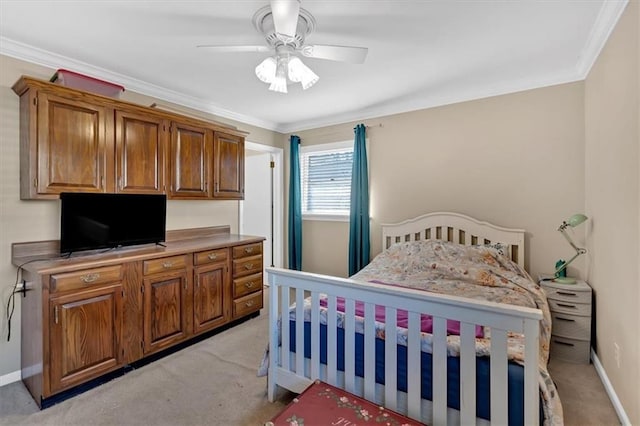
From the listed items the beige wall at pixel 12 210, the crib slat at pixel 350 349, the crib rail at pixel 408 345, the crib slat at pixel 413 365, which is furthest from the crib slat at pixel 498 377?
the beige wall at pixel 12 210

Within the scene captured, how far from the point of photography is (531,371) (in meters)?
1.22

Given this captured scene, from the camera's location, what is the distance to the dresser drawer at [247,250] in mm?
3205

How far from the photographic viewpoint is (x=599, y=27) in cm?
207

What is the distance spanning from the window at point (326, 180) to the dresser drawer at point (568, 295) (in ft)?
7.84

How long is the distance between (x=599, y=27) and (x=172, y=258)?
3677 millimetres

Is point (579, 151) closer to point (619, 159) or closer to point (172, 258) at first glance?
point (619, 159)

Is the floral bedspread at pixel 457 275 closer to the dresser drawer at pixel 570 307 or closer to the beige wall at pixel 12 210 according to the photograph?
the dresser drawer at pixel 570 307

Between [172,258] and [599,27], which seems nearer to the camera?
[599,27]

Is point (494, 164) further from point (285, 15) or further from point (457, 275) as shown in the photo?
point (285, 15)

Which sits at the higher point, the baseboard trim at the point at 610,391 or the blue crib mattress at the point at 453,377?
the blue crib mattress at the point at 453,377

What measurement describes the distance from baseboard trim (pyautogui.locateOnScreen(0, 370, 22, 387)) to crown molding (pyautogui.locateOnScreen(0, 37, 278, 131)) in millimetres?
2373

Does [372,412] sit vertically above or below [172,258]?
below

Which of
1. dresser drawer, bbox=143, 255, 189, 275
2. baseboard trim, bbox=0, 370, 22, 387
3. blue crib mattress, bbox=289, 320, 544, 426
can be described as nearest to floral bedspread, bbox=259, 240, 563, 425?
blue crib mattress, bbox=289, 320, 544, 426

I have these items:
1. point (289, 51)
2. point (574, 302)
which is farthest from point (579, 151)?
point (289, 51)
